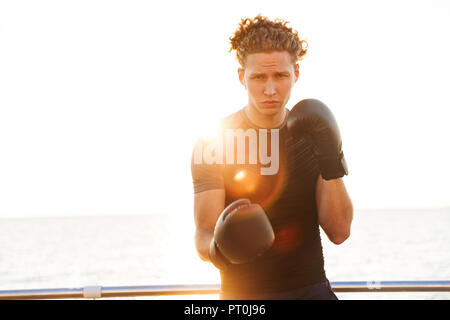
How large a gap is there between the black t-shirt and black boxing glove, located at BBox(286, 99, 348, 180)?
0.30ft

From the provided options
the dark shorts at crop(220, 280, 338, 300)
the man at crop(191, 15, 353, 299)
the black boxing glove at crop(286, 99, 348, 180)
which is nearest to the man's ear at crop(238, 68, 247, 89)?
the man at crop(191, 15, 353, 299)

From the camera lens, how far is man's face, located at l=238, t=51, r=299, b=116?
84.2 inches

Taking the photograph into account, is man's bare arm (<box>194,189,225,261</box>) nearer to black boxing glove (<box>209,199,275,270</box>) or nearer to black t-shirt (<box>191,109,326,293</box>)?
black t-shirt (<box>191,109,326,293</box>)

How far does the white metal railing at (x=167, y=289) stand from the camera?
228 centimetres

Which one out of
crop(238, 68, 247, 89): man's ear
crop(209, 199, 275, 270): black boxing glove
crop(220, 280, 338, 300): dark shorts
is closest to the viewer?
crop(209, 199, 275, 270): black boxing glove

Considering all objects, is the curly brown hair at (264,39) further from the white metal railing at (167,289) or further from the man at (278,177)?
the white metal railing at (167,289)

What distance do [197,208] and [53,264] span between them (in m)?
47.5

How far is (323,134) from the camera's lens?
219 cm

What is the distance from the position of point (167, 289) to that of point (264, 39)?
127 cm

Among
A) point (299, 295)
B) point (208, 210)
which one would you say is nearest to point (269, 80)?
point (208, 210)
